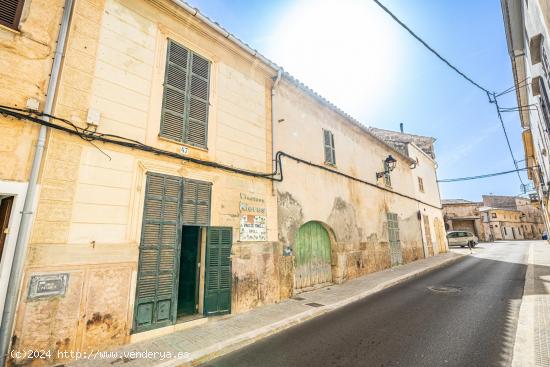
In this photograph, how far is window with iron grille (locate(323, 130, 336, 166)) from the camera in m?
10.1

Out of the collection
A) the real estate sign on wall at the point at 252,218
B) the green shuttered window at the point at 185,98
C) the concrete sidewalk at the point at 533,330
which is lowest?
the concrete sidewalk at the point at 533,330

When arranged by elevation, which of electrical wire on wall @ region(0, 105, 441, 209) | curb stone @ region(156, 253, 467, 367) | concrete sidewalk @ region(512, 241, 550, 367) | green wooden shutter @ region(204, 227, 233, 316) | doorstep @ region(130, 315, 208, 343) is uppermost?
electrical wire on wall @ region(0, 105, 441, 209)

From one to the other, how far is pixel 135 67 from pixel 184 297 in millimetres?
5749

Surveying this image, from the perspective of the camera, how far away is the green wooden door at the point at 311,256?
26.5 feet

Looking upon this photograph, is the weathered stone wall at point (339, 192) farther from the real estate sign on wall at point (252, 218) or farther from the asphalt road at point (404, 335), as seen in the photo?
the asphalt road at point (404, 335)

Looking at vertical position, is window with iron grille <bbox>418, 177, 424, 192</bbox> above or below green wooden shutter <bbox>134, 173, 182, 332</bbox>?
above

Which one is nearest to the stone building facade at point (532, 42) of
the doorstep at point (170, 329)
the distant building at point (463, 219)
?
the doorstep at point (170, 329)

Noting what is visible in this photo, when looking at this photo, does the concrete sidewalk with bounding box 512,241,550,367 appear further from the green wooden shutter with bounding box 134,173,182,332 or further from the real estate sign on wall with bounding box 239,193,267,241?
the green wooden shutter with bounding box 134,173,182,332

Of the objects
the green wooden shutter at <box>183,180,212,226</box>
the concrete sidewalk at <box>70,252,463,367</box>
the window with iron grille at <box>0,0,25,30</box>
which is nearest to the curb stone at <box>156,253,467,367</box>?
the concrete sidewalk at <box>70,252,463,367</box>

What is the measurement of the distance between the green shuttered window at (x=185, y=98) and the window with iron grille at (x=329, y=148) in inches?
212

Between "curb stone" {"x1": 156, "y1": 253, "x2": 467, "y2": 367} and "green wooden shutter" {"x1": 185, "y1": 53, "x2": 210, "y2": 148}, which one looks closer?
"curb stone" {"x1": 156, "y1": 253, "x2": 467, "y2": 367}

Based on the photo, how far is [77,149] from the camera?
14.0 feet

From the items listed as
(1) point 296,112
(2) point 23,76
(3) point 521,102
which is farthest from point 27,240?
(3) point 521,102

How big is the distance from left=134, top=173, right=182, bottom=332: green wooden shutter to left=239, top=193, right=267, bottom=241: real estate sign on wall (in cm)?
171
